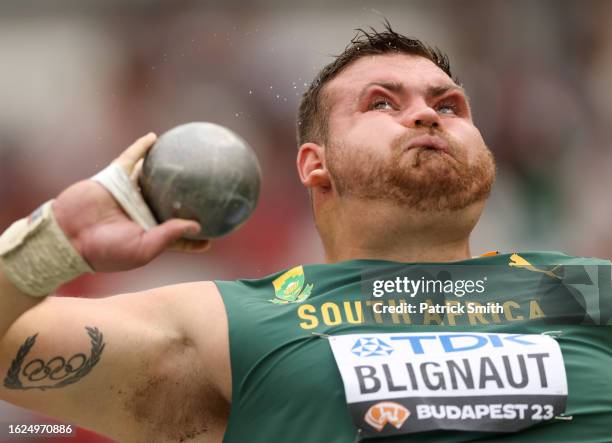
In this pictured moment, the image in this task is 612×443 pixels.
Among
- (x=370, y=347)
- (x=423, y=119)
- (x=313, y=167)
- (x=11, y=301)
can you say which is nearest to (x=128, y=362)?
(x=11, y=301)

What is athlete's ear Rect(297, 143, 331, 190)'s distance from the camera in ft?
12.5

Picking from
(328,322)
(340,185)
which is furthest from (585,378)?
(340,185)

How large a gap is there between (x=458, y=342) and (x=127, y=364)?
1.06m

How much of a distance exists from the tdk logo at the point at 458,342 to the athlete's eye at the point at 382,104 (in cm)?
106

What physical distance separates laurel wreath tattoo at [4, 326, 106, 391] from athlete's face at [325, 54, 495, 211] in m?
1.18

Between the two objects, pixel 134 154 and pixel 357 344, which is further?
pixel 357 344

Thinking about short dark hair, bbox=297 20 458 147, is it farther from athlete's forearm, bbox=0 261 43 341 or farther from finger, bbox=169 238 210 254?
athlete's forearm, bbox=0 261 43 341

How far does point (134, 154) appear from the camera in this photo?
8.00ft

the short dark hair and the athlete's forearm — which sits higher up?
the short dark hair

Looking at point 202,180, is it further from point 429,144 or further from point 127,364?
point 429,144

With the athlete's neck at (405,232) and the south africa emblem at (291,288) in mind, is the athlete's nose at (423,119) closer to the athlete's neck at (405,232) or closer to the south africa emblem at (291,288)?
the athlete's neck at (405,232)

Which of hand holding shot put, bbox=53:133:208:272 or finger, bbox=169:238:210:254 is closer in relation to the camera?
hand holding shot put, bbox=53:133:208:272

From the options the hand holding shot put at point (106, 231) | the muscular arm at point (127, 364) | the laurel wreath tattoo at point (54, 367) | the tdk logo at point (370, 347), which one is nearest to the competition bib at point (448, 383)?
the tdk logo at point (370, 347)

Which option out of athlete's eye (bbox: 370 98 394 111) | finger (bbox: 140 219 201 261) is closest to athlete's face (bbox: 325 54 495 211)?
athlete's eye (bbox: 370 98 394 111)
